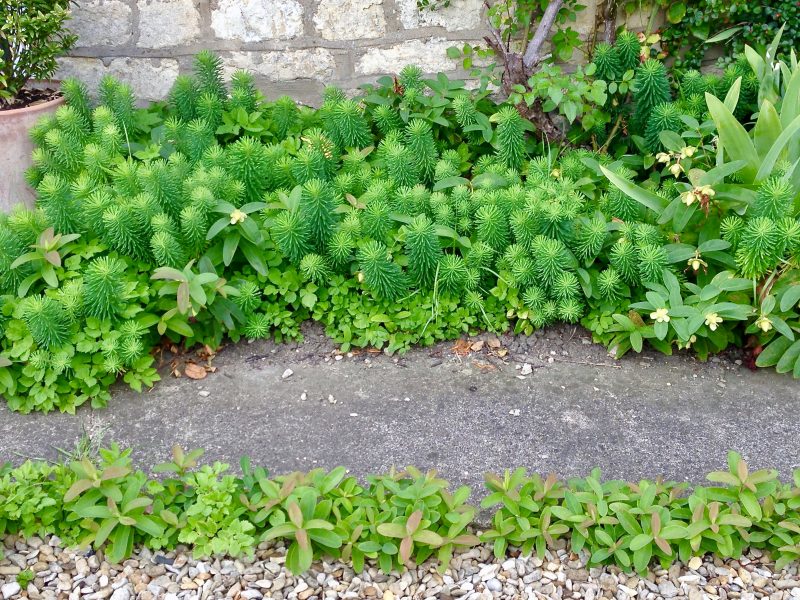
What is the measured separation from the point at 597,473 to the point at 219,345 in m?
1.56

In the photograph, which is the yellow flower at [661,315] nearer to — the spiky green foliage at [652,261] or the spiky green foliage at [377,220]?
the spiky green foliage at [652,261]

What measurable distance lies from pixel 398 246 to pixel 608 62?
4.77ft

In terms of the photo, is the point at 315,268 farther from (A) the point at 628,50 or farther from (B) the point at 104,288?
(A) the point at 628,50

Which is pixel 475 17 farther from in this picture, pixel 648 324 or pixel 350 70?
pixel 648 324

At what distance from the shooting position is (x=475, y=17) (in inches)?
163

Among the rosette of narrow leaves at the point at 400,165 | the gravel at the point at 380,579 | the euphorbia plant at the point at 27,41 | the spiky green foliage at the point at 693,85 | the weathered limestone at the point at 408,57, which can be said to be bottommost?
the gravel at the point at 380,579

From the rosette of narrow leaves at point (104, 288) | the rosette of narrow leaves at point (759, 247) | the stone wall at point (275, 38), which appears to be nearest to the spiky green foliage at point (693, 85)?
the stone wall at point (275, 38)

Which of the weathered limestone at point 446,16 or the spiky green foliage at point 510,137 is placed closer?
the spiky green foliage at point 510,137

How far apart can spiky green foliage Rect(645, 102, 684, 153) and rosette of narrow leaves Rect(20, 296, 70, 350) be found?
256 centimetres

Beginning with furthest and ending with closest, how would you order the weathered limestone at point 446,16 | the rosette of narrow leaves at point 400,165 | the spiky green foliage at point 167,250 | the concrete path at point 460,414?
the weathered limestone at point 446,16, the rosette of narrow leaves at point 400,165, the spiky green foliage at point 167,250, the concrete path at point 460,414

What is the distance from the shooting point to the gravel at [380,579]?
7.16 ft

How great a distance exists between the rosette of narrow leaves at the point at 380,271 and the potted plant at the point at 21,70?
5.78ft

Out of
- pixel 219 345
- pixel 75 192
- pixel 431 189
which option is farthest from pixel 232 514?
pixel 431 189

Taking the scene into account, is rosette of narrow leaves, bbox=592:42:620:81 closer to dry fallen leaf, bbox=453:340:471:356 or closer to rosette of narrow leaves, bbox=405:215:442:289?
rosette of narrow leaves, bbox=405:215:442:289
